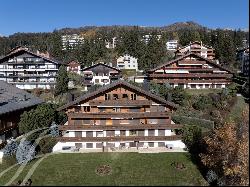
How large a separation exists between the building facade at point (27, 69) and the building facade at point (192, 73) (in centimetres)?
2784

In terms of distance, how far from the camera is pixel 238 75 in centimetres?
9838

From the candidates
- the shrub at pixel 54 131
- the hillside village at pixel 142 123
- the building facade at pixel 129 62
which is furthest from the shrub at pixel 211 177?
the building facade at pixel 129 62

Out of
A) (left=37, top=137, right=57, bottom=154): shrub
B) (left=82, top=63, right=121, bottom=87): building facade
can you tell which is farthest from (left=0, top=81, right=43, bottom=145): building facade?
(left=82, top=63, right=121, bottom=87): building facade

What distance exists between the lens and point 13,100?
6097cm

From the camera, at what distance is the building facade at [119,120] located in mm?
50500

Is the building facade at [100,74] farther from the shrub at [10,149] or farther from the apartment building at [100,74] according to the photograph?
the shrub at [10,149]

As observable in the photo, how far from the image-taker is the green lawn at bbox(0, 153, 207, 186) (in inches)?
1566

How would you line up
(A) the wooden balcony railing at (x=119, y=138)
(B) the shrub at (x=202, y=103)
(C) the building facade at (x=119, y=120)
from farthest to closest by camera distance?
(B) the shrub at (x=202, y=103) → (C) the building facade at (x=119, y=120) → (A) the wooden balcony railing at (x=119, y=138)

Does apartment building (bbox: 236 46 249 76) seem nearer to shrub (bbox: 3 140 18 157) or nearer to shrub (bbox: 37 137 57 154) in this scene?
shrub (bbox: 37 137 57 154)

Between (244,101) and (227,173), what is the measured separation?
40.4m

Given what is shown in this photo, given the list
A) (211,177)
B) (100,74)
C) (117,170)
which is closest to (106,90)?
(117,170)

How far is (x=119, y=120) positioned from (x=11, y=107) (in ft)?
56.9

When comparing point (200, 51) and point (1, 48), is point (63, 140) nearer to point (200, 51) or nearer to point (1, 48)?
point (200, 51)

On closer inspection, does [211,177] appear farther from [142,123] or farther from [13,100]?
[13,100]
